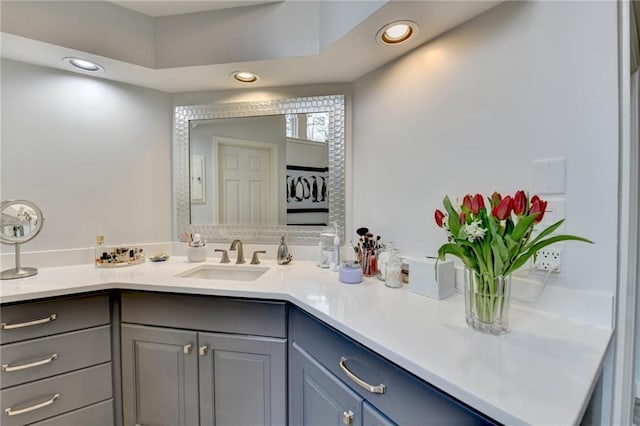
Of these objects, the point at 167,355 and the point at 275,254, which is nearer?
the point at 167,355

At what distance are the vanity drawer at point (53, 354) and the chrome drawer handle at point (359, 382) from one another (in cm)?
119

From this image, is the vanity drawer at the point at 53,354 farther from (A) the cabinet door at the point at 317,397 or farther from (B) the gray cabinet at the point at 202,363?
(A) the cabinet door at the point at 317,397

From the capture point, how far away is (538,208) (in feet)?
2.47

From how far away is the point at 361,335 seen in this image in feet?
2.56

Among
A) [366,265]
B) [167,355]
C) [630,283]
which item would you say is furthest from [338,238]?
[630,283]

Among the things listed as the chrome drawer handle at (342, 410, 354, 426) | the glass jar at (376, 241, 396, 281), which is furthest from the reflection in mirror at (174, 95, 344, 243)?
the chrome drawer handle at (342, 410, 354, 426)

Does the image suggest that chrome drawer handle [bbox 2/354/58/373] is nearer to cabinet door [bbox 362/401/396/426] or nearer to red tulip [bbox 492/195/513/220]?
cabinet door [bbox 362/401/396/426]

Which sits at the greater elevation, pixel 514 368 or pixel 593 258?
pixel 593 258

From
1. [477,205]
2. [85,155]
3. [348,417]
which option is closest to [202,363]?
[348,417]

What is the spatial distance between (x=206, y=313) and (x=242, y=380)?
0.34m

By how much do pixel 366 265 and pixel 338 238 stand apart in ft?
0.84

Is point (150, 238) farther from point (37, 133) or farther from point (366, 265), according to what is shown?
point (366, 265)

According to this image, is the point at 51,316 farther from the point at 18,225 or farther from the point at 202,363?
the point at 202,363

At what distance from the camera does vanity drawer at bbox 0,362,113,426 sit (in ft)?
3.72
